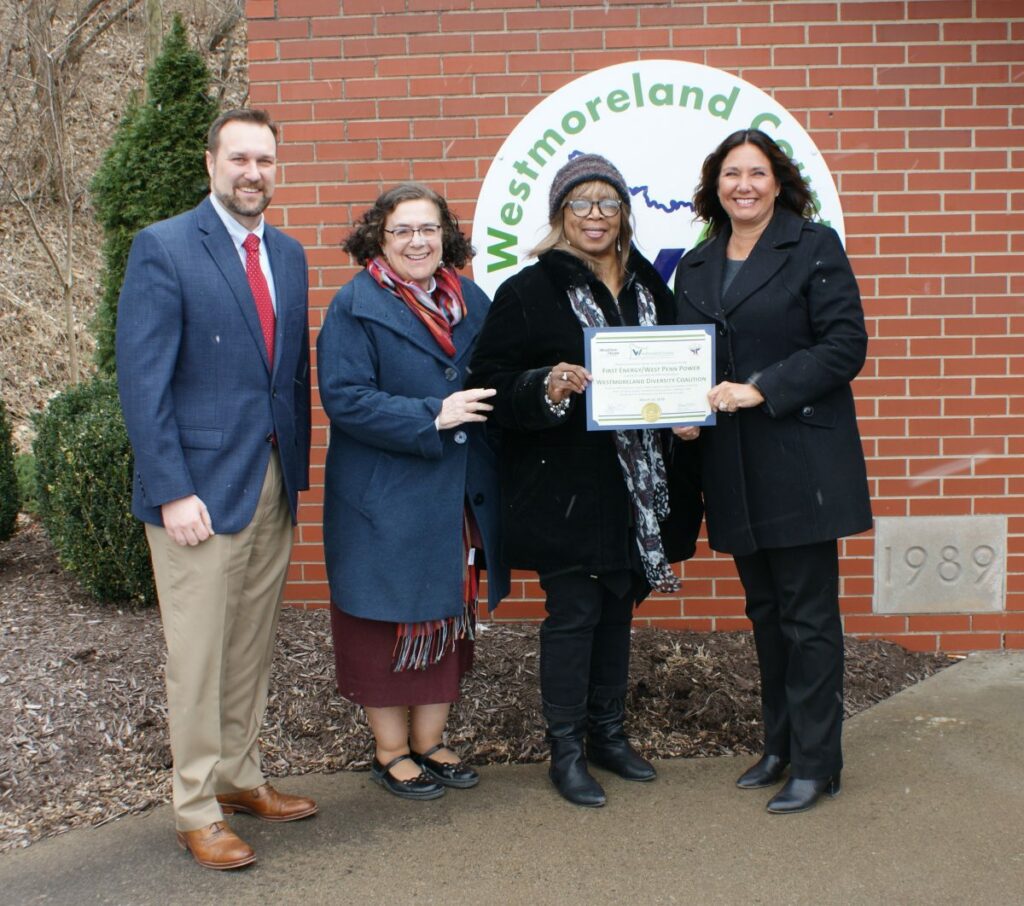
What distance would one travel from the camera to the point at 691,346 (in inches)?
128

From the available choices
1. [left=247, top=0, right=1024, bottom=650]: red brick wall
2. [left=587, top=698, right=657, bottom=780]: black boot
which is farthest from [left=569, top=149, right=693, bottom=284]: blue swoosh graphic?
[left=587, top=698, right=657, bottom=780]: black boot

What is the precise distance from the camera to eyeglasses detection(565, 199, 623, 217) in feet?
10.8

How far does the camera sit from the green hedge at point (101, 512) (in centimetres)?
487

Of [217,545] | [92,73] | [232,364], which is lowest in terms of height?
[217,545]

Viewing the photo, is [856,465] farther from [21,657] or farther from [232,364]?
[21,657]

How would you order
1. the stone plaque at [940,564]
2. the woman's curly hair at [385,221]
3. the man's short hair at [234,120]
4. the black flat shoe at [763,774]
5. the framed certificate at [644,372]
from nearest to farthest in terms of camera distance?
1. the man's short hair at [234,120]
2. the framed certificate at [644,372]
3. the woman's curly hair at [385,221]
4. the black flat shoe at [763,774]
5. the stone plaque at [940,564]

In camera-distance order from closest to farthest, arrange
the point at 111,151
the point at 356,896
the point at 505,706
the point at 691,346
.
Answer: the point at 356,896, the point at 691,346, the point at 505,706, the point at 111,151

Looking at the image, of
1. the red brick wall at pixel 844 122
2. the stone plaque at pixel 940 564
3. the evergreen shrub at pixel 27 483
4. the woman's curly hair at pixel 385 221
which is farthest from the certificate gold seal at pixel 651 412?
the evergreen shrub at pixel 27 483

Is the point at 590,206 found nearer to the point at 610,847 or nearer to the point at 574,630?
the point at 574,630

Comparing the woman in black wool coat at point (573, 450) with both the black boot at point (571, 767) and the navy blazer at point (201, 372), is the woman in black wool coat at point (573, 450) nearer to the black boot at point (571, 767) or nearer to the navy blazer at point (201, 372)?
the black boot at point (571, 767)

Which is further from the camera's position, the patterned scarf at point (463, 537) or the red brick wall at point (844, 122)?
the red brick wall at point (844, 122)

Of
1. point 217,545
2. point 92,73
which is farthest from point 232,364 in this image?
point 92,73

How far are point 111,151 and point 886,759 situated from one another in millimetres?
6363

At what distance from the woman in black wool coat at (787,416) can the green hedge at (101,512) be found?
270 cm
